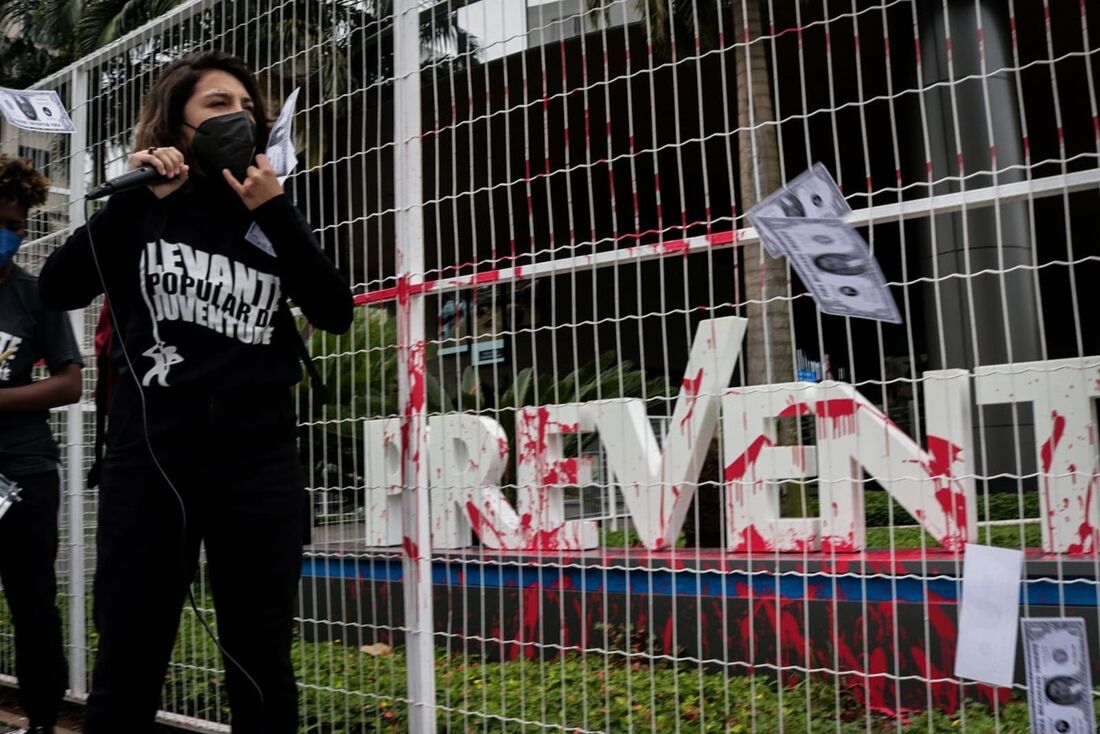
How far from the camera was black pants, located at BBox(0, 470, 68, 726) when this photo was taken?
3.39 meters

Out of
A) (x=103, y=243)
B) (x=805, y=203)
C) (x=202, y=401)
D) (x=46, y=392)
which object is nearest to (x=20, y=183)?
(x=46, y=392)

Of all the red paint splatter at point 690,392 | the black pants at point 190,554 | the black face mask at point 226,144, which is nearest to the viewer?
the black pants at point 190,554

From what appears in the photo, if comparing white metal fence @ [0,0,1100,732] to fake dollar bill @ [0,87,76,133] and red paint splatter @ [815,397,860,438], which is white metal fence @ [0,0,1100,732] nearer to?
red paint splatter @ [815,397,860,438]

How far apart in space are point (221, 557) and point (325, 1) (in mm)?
2283

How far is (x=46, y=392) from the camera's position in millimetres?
3457

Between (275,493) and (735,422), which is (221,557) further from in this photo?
(735,422)

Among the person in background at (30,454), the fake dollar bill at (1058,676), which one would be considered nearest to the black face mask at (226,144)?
the person in background at (30,454)

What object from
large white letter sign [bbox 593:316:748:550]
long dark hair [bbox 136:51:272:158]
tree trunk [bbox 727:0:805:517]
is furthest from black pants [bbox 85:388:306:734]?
large white letter sign [bbox 593:316:748:550]

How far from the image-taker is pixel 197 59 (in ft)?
7.97

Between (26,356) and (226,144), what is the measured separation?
1608mm

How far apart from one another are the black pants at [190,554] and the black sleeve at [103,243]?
0.35 m

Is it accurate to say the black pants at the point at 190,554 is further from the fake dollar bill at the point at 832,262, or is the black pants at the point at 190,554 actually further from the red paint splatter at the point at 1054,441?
the red paint splatter at the point at 1054,441

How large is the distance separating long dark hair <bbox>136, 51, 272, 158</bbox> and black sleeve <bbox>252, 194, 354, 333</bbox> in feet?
0.95

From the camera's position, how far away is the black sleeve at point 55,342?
11.6 feet
